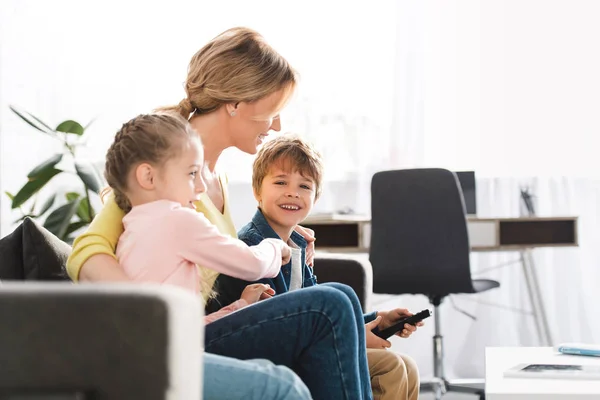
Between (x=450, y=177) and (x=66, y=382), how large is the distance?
8.47ft

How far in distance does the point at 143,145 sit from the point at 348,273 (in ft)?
2.83

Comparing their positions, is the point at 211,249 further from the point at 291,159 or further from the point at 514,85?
the point at 514,85

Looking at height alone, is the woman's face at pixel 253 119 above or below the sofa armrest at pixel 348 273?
above

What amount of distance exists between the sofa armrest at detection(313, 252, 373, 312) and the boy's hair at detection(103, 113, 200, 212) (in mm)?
768

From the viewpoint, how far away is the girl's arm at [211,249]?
1.61 m

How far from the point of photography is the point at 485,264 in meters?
4.40

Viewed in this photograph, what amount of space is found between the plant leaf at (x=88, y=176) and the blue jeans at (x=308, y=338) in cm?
187

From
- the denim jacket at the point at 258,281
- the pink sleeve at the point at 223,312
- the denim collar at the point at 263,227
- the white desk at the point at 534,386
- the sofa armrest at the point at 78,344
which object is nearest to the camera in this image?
the sofa armrest at the point at 78,344

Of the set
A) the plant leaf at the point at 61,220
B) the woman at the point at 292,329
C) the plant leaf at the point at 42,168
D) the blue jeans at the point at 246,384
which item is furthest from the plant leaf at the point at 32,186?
the blue jeans at the point at 246,384

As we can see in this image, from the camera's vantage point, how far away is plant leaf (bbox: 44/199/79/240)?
3.37 m

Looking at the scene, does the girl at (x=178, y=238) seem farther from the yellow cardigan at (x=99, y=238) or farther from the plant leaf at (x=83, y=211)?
the plant leaf at (x=83, y=211)

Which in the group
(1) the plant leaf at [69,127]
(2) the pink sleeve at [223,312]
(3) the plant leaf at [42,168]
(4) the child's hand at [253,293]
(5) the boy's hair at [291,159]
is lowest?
(2) the pink sleeve at [223,312]

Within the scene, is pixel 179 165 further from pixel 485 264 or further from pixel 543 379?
pixel 485 264

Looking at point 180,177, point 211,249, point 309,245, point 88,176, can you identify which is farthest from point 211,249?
point 88,176
